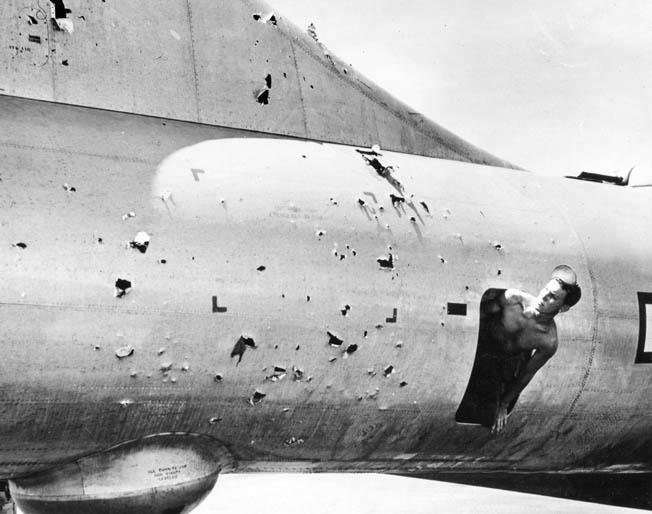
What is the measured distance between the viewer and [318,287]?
4.83 meters

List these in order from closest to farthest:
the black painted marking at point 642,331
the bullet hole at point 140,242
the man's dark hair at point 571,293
Result: the bullet hole at point 140,242 < the man's dark hair at point 571,293 < the black painted marking at point 642,331

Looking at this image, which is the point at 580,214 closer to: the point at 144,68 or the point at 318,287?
the point at 318,287

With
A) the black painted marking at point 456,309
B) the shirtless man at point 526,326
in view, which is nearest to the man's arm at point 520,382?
the shirtless man at point 526,326

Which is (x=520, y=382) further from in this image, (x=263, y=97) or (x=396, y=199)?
(x=263, y=97)

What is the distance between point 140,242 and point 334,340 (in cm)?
120

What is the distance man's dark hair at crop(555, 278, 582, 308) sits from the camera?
18.1 ft

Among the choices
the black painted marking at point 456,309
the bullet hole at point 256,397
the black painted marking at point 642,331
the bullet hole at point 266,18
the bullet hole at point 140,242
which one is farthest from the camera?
the black painted marking at point 642,331

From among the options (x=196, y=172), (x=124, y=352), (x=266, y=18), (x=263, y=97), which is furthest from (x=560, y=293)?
(x=124, y=352)

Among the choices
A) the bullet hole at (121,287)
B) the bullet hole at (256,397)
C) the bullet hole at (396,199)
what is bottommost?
the bullet hole at (256,397)

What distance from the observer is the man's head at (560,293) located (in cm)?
545

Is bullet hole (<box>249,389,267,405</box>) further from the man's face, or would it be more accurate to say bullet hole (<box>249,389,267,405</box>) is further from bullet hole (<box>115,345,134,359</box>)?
the man's face

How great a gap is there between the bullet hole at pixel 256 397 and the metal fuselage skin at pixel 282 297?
0.05ft

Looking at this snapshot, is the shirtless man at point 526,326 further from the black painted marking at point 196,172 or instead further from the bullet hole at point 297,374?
the black painted marking at point 196,172

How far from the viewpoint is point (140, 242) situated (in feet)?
14.5
